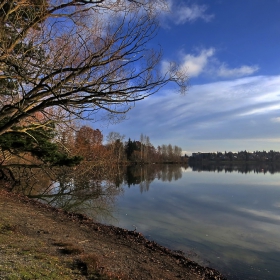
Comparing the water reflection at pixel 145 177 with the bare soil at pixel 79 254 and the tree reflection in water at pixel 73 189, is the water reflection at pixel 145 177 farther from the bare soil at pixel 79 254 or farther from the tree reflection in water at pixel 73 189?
the bare soil at pixel 79 254

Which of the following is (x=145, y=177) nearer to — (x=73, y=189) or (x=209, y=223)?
(x=73, y=189)

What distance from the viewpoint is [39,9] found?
5406 millimetres

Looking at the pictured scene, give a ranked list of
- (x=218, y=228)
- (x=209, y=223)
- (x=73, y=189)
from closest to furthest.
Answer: (x=218, y=228)
(x=209, y=223)
(x=73, y=189)

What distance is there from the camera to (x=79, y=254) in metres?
5.55

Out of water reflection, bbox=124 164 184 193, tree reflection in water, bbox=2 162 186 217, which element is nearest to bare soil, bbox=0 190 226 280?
tree reflection in water, bbox=2 162 186 217

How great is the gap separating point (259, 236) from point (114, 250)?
6382mm

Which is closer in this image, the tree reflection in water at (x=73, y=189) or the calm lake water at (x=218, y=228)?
the calm lake water at (x=218, y=228)

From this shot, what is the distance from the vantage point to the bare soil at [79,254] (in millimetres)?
4426

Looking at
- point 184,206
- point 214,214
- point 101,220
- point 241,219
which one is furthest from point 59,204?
point 241,219

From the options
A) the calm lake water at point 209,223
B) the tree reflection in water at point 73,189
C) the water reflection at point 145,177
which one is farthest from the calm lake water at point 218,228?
the water reflection at point 145,177

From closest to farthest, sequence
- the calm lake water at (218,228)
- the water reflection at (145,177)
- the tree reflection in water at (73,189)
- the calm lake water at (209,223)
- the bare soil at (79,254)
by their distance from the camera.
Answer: the bare soil at (79,254) → the calm lake water at (218,228) → the calm lake water at (209,223) → the tree reflection in water at (73,189) → the water reflection at (145,177)

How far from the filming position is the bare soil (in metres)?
4.43

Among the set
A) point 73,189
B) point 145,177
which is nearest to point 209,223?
point 73,189

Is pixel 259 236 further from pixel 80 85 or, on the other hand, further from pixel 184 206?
pixel 80 85
